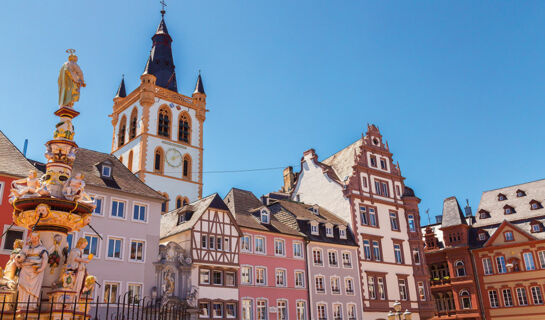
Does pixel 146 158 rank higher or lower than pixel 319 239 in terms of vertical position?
higher

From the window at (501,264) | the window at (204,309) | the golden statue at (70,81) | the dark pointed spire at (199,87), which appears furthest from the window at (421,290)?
the golden statue at (70,81)

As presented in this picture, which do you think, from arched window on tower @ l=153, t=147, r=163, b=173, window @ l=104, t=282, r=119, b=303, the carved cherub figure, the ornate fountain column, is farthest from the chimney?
the carved cherub figure

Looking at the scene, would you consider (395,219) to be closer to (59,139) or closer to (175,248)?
(175,248)

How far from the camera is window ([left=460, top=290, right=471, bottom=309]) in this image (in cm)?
5647

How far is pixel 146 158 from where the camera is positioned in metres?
65.6

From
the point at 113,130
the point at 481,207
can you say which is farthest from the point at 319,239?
the point at 113,130

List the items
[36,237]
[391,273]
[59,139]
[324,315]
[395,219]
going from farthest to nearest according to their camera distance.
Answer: [395,219] < [391,273] < [324,315] < [59,139] < [36,237]

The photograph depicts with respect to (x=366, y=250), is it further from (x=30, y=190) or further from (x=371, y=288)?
(x=30, y=190)

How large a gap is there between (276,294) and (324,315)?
5.46 meters

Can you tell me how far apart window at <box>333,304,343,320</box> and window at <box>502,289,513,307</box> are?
20791 mm

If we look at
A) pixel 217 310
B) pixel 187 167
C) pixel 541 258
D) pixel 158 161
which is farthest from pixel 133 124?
pixel 541 258

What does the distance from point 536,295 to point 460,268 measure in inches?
313

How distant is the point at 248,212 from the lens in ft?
147

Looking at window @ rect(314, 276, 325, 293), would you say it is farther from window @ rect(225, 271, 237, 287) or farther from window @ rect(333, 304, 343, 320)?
window @ rect(225, 271, 237, 287)
